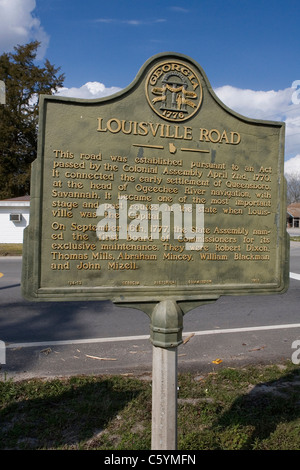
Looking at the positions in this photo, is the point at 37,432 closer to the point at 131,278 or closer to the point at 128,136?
the point at 131,278

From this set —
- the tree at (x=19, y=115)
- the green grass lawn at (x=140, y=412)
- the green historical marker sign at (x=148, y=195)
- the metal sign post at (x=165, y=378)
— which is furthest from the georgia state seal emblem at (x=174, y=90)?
the tree at (x=19, y=115)

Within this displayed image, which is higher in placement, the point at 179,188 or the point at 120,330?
the point at 179,188

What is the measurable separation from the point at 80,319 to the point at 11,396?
2531mm

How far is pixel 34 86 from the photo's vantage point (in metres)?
29.1

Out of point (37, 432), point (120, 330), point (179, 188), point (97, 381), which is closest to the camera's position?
point (179, 188)

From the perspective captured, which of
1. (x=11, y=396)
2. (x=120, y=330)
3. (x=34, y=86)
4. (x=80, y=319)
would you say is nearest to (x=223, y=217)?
(x=11, y=396)

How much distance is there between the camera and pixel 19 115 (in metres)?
27.5

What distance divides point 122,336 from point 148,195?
3111 millimetres

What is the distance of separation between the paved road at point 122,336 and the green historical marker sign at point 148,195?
6.36ft

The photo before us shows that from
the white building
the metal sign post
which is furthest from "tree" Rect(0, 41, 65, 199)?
the metal sign post

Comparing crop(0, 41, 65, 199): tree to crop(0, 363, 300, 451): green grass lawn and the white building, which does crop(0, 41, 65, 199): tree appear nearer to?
the white building

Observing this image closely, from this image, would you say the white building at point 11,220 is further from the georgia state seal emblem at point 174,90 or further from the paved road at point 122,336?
the georgia state seal emblem at point 174,90

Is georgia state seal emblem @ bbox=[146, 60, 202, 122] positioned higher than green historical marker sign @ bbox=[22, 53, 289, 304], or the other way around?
georgia state seal emblem @ bbox=[146, 60, 202, 122]

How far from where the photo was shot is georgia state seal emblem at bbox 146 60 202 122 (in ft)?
7.80
